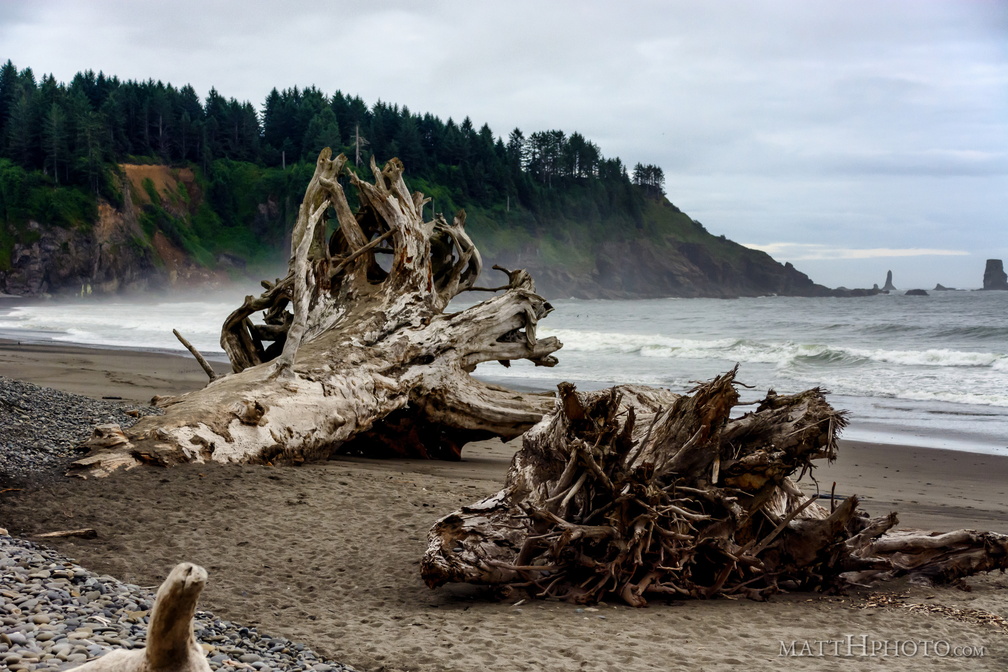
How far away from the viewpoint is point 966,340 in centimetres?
2733

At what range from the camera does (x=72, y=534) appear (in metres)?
4.75

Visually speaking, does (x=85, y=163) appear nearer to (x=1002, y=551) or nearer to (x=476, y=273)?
(x=476, y=273)

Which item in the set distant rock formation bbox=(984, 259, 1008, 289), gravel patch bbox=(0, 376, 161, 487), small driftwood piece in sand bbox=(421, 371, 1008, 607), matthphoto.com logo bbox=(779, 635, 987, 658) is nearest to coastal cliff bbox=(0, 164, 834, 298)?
distant rock formation bbox=(984, 259, 1008, 289)

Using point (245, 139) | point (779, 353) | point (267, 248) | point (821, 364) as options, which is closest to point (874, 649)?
point (821, 364)

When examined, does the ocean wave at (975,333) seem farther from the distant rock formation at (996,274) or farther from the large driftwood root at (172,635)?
the distant rock formation at (996,274)

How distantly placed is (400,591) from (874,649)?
7.54 ft

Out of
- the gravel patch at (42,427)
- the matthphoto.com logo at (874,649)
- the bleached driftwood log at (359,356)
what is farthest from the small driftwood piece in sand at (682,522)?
the gravel patch at (42,427)

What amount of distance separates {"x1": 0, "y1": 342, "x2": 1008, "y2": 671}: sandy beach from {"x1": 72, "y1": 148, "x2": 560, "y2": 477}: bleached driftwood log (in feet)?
1.32

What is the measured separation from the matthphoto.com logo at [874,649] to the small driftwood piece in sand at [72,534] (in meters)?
3.80

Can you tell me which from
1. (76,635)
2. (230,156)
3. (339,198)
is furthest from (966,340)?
(230,156)

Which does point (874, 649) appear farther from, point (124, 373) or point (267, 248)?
point (267, 248)

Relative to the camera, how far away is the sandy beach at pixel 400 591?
346 centimetres

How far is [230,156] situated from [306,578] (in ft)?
301

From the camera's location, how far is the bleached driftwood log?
22.6 ft
